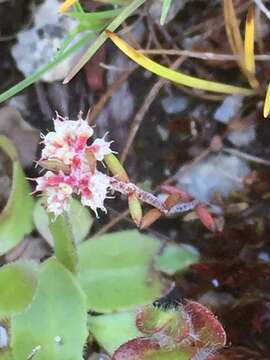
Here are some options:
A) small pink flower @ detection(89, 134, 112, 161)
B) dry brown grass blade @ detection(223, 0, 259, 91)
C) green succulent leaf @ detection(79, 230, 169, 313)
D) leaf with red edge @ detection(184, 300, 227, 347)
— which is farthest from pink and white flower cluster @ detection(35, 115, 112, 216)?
dry brown grass blade @ detection(223, 0, 259, 91)

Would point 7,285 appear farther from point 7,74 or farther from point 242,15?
point 242,15

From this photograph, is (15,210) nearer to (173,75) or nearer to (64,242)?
(64,242)

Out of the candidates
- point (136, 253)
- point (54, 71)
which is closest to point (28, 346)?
point (136, 253)

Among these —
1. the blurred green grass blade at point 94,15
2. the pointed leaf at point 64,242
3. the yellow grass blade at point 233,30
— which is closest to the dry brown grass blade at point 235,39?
the yellow grass blade at point 233,30

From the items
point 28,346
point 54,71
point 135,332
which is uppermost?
point 54,71

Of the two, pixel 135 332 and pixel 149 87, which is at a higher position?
pixel 149 87


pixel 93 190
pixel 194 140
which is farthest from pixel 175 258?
pixel 93 190
